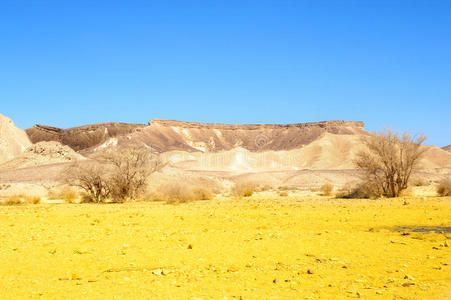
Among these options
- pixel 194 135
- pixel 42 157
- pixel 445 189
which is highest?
pixel 194 135

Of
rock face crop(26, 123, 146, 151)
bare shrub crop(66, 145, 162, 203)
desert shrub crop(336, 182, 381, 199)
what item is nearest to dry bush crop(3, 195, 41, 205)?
bare shrub crop(66, 145, 162, 203)

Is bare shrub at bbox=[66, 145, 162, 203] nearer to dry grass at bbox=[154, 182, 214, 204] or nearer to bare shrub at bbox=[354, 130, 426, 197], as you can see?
dry grass at bbox=[154, 182, 214, 204]

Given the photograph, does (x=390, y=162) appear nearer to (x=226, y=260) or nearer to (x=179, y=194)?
(x=179, y=194)

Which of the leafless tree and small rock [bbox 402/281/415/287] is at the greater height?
the leafless tree

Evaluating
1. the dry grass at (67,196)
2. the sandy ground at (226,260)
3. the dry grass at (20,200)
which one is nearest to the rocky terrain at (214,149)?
the dry grass at (67,196)

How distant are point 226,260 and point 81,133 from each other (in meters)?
134

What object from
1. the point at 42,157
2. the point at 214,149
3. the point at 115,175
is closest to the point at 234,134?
the point at 214,149

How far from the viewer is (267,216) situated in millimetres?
15914

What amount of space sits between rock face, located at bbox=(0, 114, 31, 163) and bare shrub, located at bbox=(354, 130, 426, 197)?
2594 inches

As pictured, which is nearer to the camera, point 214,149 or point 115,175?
point 115,175

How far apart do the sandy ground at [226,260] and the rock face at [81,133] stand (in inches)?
4733

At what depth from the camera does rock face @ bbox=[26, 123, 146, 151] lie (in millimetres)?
131250

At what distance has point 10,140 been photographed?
85688mm

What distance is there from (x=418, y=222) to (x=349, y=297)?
921cm
